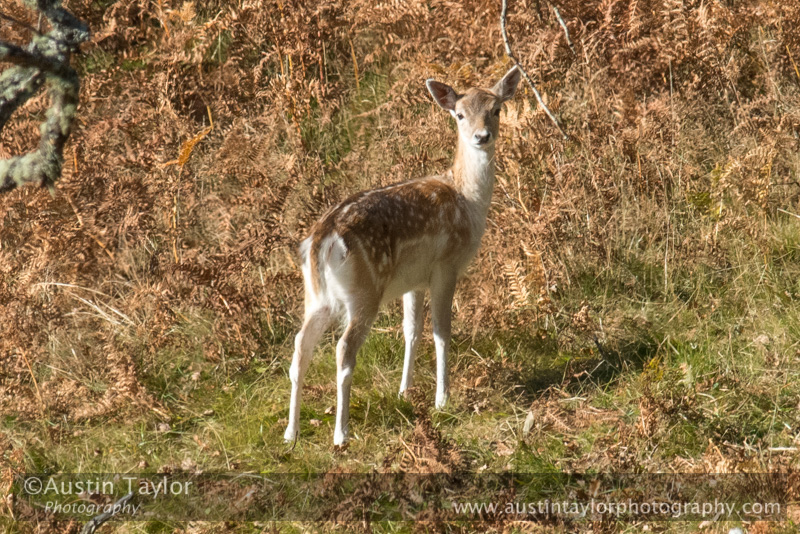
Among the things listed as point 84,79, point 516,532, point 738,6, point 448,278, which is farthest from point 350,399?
point 738,6

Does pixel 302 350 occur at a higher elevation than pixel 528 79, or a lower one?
lower

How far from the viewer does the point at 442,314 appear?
5.56m

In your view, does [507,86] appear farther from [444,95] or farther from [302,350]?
[302,350]

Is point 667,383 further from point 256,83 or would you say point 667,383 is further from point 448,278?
point 256,83

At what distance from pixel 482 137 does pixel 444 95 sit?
1.81ft

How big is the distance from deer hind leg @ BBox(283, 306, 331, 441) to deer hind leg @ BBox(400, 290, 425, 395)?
2.37ft

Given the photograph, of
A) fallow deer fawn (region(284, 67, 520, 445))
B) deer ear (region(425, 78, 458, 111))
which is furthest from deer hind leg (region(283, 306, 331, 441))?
deer ear (region(425, 78, 458, 111))

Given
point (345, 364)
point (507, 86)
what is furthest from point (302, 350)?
point (507, 86)

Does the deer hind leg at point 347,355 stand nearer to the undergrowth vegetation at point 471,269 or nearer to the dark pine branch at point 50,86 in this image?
the undergrowth vegetation at point 471,269

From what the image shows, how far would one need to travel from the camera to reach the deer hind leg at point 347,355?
502 cm

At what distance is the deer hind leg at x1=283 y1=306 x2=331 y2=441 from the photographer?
509 centimetres

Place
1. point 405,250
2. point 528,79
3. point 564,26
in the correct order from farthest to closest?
point 564,26 → point 528,79 → point 405,250

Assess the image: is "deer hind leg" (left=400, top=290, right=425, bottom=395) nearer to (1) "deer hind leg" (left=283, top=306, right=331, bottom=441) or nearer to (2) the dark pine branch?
(1) "deer hind leg" (left=283, top=306, right=331, bottom=441)

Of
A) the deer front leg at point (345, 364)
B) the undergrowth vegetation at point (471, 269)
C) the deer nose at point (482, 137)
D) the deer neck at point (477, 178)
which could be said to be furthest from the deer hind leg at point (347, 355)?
the deer nose at point (482, 137)
